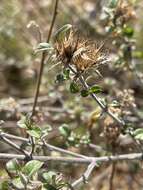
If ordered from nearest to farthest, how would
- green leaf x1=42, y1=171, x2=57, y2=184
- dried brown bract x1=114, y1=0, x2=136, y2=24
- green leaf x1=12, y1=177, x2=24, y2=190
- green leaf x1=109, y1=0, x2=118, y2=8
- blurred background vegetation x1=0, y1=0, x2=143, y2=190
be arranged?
green leaf x1=12, y1=177, x2=24, y2=190 < green leaf x1=42, y1=171, x2=57, y2=184 < green leaf x1=109, y1=0, x2=118, y2=8 < dried brown bract x1=114, y1=0, x2=136, y2=24 < blurred background vegetation x1=0, y1=0, x2=143, y2=190

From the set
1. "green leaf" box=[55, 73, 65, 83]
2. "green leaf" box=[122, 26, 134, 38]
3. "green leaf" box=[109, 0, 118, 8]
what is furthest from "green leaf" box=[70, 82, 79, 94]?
"green leaf" box=[122, 26, 134, 38]

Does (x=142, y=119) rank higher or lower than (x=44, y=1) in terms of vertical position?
lower

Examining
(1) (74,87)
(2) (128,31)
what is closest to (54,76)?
(2) (128,31)

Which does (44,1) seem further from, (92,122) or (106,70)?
(92,122)

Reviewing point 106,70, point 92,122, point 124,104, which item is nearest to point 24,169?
point 124,104

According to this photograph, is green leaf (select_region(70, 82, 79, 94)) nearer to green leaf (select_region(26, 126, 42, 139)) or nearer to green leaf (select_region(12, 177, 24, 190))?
green leaf (select_region(26, 126, 42, 139))

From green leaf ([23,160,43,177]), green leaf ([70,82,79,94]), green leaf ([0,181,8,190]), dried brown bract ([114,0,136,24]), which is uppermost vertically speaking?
dried brown bract ([114,0,136,24])

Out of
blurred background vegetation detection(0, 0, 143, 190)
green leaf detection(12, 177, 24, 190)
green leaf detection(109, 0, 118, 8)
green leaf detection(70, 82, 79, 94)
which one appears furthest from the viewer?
blurred background vegetation detection(0, 0, 143, 190)

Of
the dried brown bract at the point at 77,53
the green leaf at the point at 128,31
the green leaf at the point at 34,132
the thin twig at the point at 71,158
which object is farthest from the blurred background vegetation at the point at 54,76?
the dried brown bract at the point at 77,53

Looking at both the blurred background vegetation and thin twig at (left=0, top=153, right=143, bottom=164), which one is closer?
thin twig at (left=0, top=153, right=143, bottom=164)
